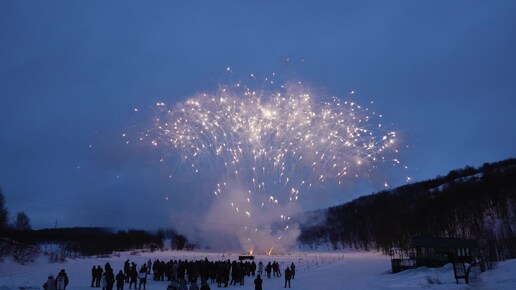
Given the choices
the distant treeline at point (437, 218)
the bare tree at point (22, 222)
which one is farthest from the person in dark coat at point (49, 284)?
the bare tree at point (22, 222)

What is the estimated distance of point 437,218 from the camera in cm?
9625

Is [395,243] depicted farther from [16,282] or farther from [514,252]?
[16,282]

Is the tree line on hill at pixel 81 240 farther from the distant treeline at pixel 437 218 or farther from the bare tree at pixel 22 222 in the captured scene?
the distant treeline at pixel 437 218

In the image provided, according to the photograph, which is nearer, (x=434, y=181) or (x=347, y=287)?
(x=347, y=287)

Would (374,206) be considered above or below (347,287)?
above

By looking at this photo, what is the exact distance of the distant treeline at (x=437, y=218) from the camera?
7972cm

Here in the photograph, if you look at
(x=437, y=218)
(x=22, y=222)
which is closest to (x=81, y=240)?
(x=22, y=222)

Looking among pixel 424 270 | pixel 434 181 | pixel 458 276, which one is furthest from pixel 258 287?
pixel 434 181

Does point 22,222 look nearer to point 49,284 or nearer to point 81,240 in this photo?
point 81,240

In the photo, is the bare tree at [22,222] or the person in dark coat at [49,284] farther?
the bare tree at [22,222]

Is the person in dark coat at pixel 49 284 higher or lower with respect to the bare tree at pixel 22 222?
lower

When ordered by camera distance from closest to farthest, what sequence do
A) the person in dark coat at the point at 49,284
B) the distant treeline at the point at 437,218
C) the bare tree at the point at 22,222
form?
the person in dark coat at the point at 49,284 < the distant treeline at the point at 437,218 < the bare tree at the point at 22,222

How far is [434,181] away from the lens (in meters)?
181

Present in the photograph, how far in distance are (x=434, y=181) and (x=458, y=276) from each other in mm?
170917
